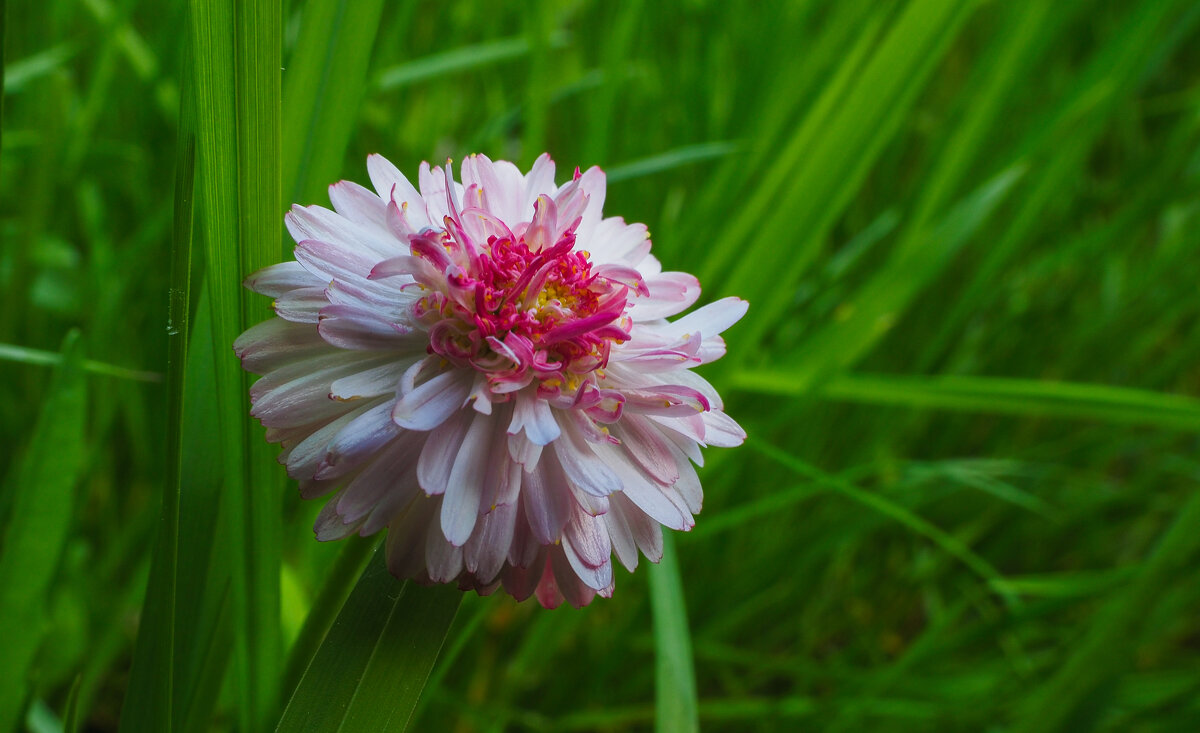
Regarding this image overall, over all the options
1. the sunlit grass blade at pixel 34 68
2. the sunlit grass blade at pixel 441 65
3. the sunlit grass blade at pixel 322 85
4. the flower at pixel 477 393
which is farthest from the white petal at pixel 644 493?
the sunlit grass blade at pixel 34 68

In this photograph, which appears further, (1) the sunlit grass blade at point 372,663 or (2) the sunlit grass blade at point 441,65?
(2) the sunlit grass blade at point 441,65

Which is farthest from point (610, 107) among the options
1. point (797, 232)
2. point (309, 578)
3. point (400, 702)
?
point (400, 702)

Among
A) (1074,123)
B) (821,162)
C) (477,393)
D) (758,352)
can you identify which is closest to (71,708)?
(477,393)

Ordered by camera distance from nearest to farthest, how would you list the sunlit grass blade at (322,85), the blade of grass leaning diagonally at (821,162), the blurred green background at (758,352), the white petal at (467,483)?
the white petal at (467,483)
the sunlit grass blade at (322,85)
the blurred green background at (758,352)
the blade of grass leaning diagonally at (821,162)

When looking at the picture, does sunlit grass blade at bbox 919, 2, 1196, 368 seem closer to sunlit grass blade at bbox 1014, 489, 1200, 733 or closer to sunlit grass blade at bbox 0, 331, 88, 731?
sunlit grass blade at bbox 1014, 489, 1200, 733

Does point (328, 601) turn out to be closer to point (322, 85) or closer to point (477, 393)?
point (477, 393)

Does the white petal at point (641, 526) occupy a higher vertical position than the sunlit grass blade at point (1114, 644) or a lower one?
lower

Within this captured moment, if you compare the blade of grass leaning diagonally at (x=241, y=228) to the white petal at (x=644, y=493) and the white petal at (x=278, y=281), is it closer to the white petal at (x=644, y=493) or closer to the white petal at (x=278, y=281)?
the white petal at (x=278, y=281)

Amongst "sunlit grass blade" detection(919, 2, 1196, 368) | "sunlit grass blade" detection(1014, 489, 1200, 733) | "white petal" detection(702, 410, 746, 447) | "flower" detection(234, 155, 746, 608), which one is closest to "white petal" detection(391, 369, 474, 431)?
"flower" detection(234, 155, 746, 608)
